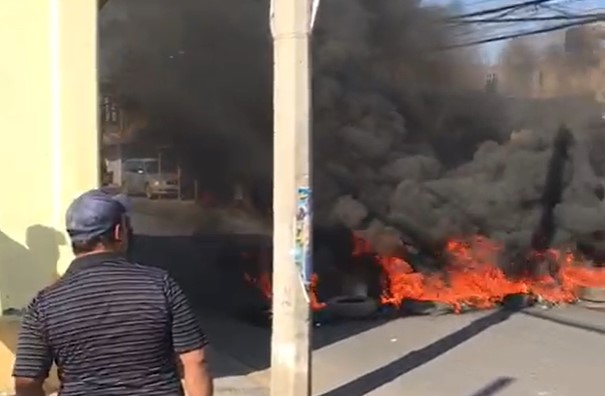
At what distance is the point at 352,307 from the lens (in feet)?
43.4

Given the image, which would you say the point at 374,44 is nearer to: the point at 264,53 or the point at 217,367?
the point at 264,53

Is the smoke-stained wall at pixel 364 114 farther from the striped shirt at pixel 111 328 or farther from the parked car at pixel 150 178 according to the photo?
the striped shirt at pixel 111 328

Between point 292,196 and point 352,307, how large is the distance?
591cm

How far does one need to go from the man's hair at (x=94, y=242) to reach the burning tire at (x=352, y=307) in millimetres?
9991

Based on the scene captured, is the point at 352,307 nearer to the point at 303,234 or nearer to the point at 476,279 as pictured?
the point at 476,279

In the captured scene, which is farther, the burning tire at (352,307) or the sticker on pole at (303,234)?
the burning tire at (352,307)

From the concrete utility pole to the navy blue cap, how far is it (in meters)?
4.29

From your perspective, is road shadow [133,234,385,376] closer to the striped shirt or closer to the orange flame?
the orange flame

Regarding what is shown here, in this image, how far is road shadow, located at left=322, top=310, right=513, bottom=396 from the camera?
9.09 m

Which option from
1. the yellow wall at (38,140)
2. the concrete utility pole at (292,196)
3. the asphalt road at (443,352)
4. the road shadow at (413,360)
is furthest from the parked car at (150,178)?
the concrete utility pole at (292,196)

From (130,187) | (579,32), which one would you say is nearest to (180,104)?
(579,32)

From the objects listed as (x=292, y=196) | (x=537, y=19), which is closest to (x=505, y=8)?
(x=537, y=19)

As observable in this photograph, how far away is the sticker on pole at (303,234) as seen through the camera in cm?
750

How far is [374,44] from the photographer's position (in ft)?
54.2
